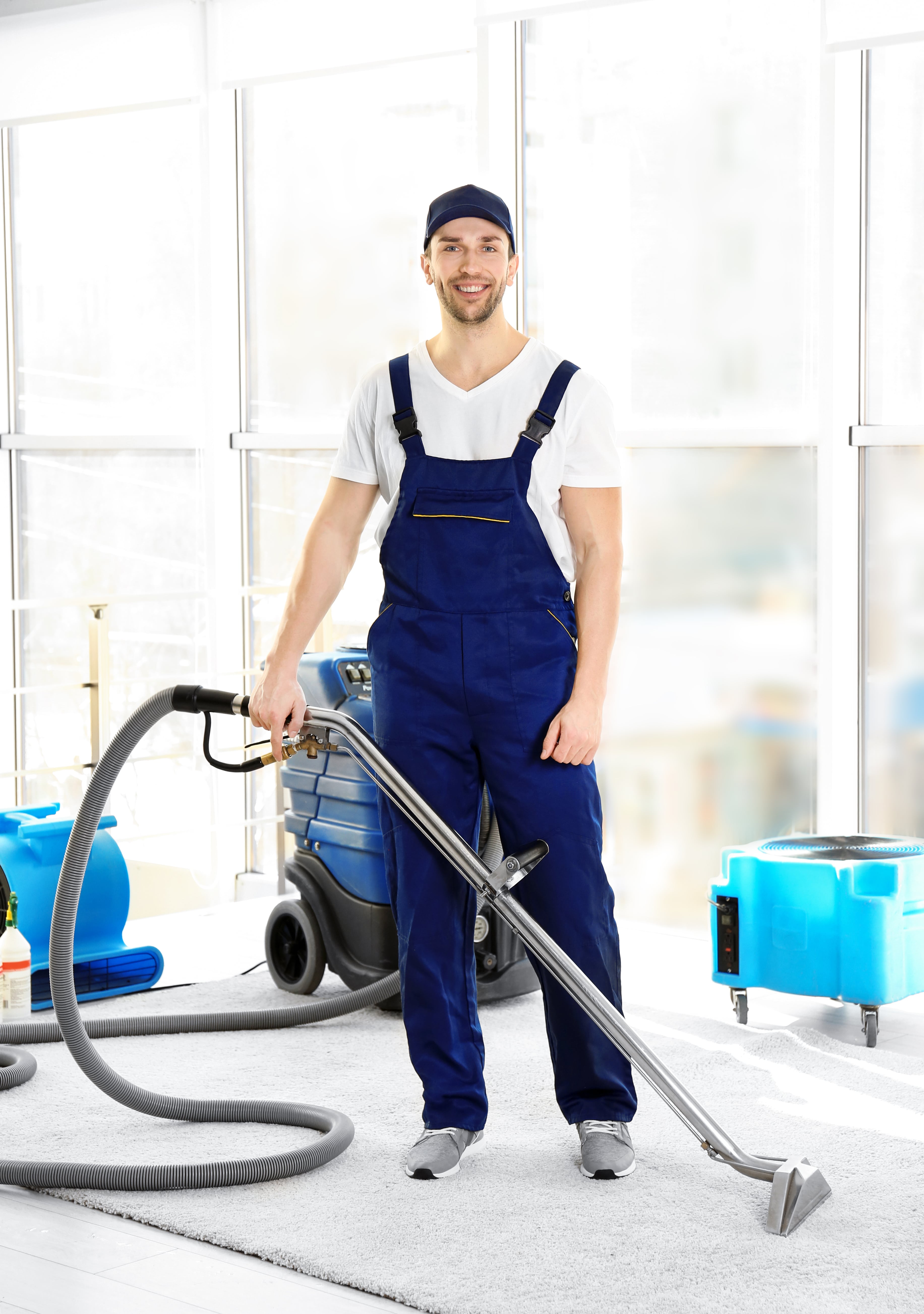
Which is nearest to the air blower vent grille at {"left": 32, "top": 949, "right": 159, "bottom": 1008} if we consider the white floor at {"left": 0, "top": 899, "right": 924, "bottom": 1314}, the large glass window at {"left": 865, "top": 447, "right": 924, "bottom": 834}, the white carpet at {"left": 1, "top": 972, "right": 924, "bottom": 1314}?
the white carpet at {"left": 1, "top": 972, "right": 924, "bottom": 1314}

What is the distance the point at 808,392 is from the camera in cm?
382

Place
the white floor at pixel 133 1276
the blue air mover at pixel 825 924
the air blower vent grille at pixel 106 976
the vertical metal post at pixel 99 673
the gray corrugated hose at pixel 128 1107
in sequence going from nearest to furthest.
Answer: the white floor at pixel 133 1276, the gray corrugated hose at pixel 128 1107, the blue air mover at pixel 825 924, the air blower vent grille at pixel 106 976, the vertical metal post at pixel 99 673

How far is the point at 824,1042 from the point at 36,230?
12.1 ft

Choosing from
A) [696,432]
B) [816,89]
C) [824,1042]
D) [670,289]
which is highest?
[816,89]

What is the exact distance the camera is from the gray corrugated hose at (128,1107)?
7.70 ft

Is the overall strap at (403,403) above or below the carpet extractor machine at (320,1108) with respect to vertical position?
above

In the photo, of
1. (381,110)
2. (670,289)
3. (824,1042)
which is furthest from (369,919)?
(381,110)

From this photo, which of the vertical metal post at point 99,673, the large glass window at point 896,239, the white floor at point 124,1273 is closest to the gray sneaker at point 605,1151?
the white floor at point 124,1273

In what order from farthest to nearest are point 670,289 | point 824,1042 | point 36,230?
point 36,230 < point 670,289 < point 824,1042

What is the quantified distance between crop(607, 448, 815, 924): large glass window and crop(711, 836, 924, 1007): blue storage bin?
0.68 m

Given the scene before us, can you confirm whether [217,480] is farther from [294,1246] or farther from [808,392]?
[294,1246]

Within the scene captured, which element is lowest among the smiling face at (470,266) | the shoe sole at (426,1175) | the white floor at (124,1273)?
the white floor at (124,1273)

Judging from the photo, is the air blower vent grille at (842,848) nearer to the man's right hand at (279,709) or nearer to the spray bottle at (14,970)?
the man's right hand at (279,709)

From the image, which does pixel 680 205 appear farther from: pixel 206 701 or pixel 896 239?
pixel 206 701
